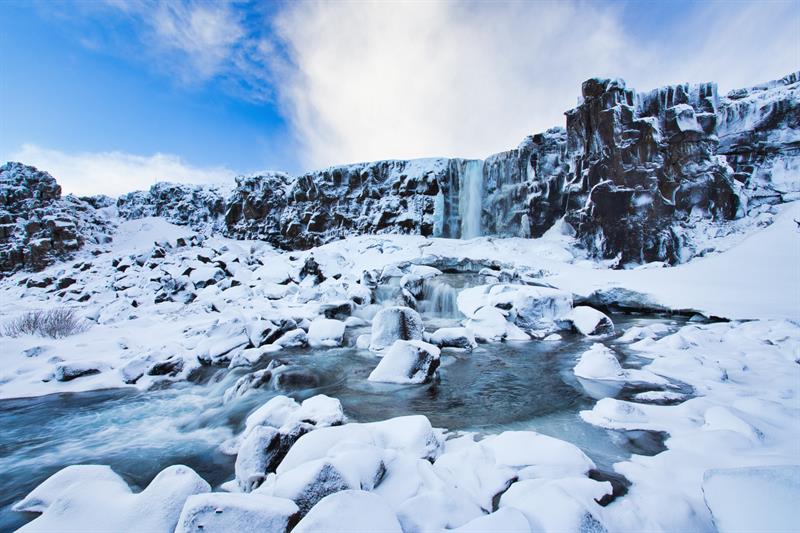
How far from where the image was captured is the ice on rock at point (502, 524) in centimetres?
162

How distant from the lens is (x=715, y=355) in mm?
5379

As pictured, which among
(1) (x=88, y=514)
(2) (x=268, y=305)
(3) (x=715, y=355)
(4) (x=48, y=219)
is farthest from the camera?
(4) (x=48, y=219)

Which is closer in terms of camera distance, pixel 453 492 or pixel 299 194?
pixel 453 492

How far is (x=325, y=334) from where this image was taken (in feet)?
27.0

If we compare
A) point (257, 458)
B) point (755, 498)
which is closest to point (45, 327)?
point (257, 458)

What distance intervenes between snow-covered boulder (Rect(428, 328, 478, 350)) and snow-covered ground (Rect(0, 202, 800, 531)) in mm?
45

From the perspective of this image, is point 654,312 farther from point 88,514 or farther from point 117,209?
point 117,209

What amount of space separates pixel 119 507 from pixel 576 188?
78.5 ft

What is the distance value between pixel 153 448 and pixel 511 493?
389 centimetres

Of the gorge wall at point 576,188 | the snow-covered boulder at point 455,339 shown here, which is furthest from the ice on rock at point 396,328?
the gorge wall at point 576,188

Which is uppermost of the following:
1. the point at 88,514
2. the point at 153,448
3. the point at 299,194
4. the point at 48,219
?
the point at 299,194

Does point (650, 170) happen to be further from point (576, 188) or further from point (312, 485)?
point (312, 485)

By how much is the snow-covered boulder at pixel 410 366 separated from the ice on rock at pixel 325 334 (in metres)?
2.78

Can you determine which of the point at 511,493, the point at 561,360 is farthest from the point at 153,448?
the point at 561,360
